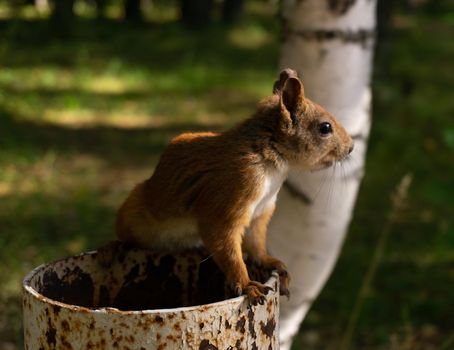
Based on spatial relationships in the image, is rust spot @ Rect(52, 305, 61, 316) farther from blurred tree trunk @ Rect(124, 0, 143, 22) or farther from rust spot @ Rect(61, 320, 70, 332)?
blurred tree trunk @ Rect(124, 0, 143, 22)

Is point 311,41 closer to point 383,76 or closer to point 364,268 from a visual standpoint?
point 364,268

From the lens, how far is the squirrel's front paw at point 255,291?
80.0 inches

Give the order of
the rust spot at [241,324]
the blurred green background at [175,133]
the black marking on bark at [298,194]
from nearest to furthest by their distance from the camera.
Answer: the rust spot at [241,324], the black marking on bark at [298,194], the blurred green background at [175,133]

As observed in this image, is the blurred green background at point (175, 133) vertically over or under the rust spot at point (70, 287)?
under

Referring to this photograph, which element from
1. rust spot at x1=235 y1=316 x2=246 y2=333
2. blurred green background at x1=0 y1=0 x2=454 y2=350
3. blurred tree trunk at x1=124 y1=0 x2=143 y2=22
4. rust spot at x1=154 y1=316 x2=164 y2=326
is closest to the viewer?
rust spot at x1=154 y1=316 x2=164 y2=326

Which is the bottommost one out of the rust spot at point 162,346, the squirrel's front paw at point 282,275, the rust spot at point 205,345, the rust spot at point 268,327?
the squirrel's front paw at point 282,275

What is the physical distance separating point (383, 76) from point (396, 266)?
4160 mm

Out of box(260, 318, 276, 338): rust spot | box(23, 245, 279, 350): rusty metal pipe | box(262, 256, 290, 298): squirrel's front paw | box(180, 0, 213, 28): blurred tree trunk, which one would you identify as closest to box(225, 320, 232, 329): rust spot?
box(23, 245, 279, 350): rusty metal pipe

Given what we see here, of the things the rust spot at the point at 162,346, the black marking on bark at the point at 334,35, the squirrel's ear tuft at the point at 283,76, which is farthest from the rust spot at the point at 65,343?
the black marking on bark at the point at 334,35

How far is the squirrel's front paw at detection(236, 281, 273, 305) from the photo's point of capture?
2033mm

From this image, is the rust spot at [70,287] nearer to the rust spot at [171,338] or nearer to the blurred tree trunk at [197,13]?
the rust spot at [171,338]

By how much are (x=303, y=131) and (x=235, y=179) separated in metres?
0.28

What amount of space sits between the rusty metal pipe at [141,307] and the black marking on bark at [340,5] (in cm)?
134

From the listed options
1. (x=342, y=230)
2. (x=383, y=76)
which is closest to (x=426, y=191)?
(x=342, y=230)
